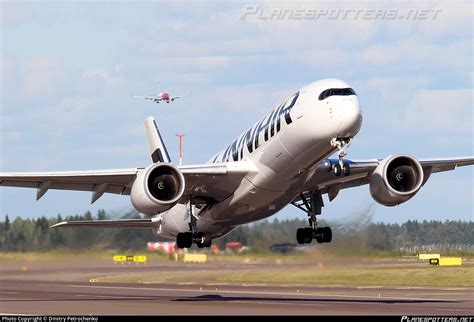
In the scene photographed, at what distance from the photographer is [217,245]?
2228 inches

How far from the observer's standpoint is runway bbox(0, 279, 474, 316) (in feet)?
114

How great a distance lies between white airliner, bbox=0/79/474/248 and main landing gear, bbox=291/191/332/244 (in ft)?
0.15

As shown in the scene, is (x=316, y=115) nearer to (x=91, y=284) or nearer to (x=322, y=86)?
(x=322, y=86)

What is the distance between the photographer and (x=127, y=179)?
41.3 meters

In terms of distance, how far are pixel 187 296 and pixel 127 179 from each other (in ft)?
25.9

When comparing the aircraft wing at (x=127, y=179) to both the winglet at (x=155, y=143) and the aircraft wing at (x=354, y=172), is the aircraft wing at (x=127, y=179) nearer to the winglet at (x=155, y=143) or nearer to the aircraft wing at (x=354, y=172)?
the aircraft wing at (x=354, y=172)

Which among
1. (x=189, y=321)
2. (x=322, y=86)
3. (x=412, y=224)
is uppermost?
(x=322, y=86)

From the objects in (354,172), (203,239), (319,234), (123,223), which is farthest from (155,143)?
(354,172)

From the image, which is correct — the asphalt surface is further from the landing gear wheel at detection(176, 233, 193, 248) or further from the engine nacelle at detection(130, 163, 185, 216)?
the engine nacelle at detection(130, 163, 185, 216)

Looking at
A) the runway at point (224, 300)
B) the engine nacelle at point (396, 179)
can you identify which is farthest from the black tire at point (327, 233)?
the engine nacelle at point (396, 179)

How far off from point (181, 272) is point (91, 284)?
20.8 ft

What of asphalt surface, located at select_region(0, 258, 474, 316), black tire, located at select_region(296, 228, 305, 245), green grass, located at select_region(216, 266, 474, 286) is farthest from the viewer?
green grass, located at select_region(216, 266, 474, 286)

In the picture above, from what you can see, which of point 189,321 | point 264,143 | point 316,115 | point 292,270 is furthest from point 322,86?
point 292,270

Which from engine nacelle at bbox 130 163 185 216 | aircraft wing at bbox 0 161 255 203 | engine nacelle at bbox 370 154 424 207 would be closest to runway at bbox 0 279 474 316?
engine nacelle at bbox 130 163 185 216
